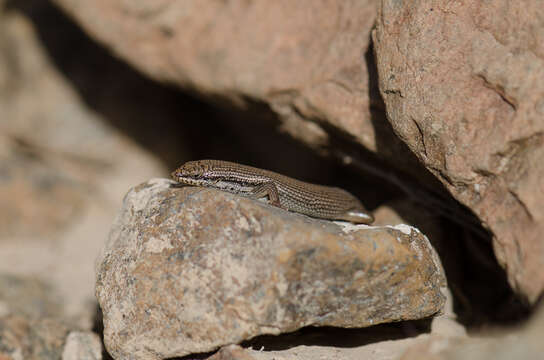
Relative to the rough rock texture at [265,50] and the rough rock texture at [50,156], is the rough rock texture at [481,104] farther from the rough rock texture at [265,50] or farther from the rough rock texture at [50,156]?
the rough rock texture at [50,156]

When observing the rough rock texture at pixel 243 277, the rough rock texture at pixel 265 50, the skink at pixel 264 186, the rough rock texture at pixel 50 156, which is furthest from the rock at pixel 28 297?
the rough rock texture at pixel 265 50

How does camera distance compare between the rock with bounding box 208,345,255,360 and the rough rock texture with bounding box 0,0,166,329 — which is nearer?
the rock with bounding box 208,345,255,360

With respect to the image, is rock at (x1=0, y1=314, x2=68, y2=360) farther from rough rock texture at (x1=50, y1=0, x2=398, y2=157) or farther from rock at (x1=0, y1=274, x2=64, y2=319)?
rough rock texture at (x1=50, y1=0, x2=398, y2=157)

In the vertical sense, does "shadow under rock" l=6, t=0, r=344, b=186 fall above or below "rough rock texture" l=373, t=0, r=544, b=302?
below

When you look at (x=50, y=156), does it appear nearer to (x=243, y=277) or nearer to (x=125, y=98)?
(x=125, y=98)

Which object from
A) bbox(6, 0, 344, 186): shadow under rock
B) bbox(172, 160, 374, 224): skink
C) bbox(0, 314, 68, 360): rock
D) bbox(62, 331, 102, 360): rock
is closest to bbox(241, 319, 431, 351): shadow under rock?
bbox(172, 160, 374, 224): skink

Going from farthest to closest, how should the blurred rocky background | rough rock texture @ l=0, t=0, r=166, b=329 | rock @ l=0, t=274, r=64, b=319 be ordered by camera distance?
rough rock texture @ l=0, t=0, r=166, b=329
rock @ l=0, t=274, r=64, b=319
the blurred rocky background
